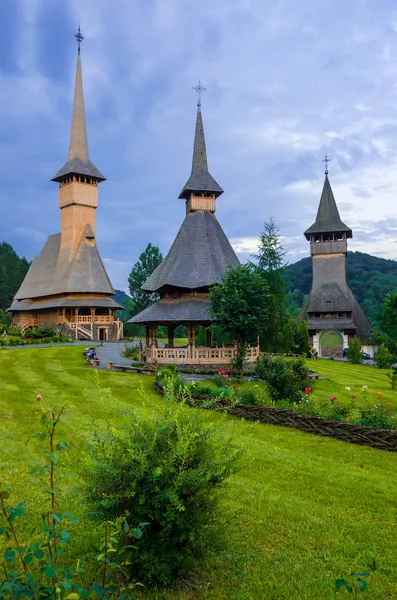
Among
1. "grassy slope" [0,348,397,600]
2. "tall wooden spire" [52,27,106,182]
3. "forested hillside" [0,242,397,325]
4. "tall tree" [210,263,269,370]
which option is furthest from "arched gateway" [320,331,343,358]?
"grassy slope" [0,348,397,600]

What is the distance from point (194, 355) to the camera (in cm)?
2367

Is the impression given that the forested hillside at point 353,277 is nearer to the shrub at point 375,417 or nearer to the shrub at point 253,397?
the shrub at point 253,397

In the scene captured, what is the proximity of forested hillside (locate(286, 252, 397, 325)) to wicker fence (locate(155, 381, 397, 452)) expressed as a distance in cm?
5483

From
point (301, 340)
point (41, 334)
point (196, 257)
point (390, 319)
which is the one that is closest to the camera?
point (390, 319)

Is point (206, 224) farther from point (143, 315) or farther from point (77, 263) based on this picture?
point (77, 263)

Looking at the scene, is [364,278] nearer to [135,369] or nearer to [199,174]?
[199,174]

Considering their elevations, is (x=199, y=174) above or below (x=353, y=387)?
above

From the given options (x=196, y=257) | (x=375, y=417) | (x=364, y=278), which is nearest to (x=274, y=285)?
Result: (x=196, y=257)

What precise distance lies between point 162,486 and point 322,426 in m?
8.46

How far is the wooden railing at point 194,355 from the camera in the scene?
77.4 feet

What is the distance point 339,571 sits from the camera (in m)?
4.85

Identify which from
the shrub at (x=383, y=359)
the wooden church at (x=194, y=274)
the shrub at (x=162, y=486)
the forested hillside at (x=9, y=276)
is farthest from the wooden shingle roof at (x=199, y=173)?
the forested hillside at (x=9, y=276)

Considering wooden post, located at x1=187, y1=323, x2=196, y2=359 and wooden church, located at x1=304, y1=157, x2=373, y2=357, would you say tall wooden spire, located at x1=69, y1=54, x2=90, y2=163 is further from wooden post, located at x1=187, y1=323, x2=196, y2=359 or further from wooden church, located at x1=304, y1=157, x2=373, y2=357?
wooden post, located at x1=187, y1=323, x2=196, y2=359

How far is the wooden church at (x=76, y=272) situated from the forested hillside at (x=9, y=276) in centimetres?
2470
